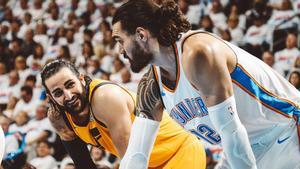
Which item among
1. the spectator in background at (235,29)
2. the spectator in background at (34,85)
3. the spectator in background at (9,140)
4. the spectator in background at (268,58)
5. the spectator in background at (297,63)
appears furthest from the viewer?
the spectator in background at (34,85)

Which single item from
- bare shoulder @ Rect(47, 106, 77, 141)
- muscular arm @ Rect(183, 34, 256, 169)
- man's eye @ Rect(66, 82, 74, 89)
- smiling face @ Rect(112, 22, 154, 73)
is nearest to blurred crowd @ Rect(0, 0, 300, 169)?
bare shoulder @ Rect(47, 106, 77, 141)

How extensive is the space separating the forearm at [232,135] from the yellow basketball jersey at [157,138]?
50.9 inches

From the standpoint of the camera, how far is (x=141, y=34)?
257cm

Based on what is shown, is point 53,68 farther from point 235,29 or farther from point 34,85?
point 34,85

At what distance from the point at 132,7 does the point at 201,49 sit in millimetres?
497

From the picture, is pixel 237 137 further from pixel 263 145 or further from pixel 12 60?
pixel 12 60

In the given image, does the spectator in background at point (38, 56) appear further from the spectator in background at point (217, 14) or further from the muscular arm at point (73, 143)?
the muscular arm at point (73, 143)

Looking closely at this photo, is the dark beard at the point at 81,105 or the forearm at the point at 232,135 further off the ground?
the forearm at the point at 232,135

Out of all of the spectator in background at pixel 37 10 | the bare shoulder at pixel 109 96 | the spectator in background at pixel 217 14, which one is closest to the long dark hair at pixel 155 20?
the bare shoulder at pixel 109 96

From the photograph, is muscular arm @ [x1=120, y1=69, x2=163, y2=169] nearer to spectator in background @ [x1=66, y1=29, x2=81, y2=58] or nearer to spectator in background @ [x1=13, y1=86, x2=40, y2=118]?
spectator in background @ [x1=13, y1=86, x2=40, y2=118]

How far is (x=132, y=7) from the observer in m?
2.58

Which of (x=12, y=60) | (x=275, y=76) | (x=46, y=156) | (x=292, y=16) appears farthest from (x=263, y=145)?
(x=12, y=60)

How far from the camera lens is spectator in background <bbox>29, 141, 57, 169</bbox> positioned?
7.09m

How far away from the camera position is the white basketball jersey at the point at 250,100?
2.56 m
